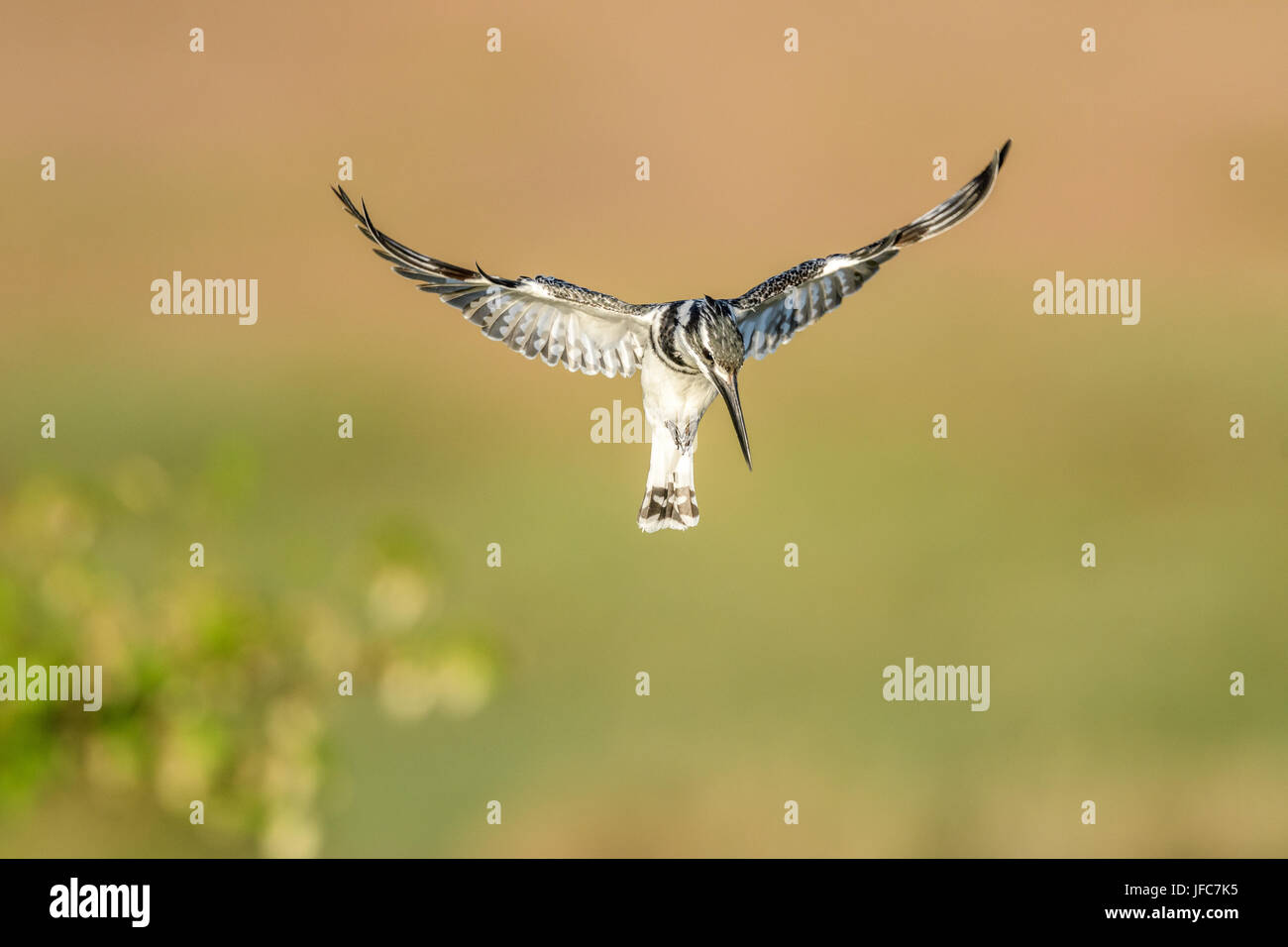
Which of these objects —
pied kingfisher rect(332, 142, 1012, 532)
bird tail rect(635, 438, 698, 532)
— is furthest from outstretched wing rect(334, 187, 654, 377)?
bird tail rect(635, 438, 698, 532)

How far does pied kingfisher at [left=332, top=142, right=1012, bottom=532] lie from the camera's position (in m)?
2.50

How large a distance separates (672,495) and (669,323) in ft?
1.38

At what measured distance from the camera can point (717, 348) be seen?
244 centimetres

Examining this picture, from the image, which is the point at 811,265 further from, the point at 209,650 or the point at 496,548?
the point at 496,548

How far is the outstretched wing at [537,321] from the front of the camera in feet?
9.15

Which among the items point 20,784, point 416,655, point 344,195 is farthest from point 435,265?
point 20,784

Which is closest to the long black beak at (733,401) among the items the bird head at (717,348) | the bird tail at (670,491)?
the bird head at (717,348)

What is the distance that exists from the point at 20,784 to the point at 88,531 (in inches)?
28.9

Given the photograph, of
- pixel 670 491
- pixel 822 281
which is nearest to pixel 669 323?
pixel 670 491

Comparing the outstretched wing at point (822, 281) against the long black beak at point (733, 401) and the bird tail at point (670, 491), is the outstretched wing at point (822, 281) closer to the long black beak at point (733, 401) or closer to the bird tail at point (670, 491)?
the long black beak at point (733, 401)

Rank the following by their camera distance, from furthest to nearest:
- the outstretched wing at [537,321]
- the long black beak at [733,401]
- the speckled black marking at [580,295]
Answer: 1. the outstretched wing at [537,321]
2. the speckled black marking at [580,295]
3. the long black beak at [733,401]

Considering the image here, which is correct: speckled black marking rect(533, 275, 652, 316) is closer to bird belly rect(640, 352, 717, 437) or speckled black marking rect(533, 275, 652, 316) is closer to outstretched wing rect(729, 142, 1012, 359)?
bird belly rect(640, 352, 717, 437)

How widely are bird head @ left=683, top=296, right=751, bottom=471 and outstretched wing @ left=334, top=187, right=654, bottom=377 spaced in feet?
0.89

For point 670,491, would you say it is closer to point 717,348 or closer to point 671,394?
point 671,394
